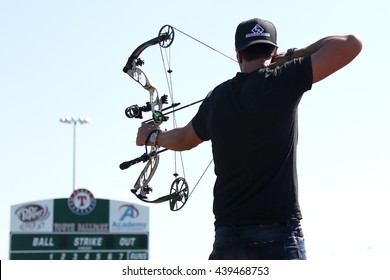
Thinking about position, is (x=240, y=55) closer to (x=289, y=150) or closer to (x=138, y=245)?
(x=289, y=150)

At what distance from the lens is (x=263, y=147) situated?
6219 mm

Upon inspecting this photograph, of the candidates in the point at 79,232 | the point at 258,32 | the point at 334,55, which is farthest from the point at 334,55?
the point at 79,232

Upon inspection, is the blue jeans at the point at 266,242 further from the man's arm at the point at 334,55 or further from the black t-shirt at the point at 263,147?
the man's arm at the point at 334,55

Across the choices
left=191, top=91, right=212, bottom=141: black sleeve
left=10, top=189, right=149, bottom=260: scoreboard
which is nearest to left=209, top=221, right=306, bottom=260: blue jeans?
left=191, top=91, right=212, bottom=141: black sleeve

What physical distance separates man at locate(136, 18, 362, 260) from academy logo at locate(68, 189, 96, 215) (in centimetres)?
3274

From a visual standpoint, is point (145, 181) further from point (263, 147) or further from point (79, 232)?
point (79, 232)

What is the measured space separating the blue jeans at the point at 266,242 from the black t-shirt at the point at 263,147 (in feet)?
0.15

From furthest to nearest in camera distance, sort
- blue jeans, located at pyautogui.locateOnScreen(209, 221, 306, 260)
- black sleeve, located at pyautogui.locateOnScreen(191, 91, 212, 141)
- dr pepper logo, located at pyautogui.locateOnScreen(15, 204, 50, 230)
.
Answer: dr pepper logo, located at pyautogui.locateOnScreen(15, 204, 50, 230)
black sleeve, located at pyautogui.locateOnScreen(191, 91, 212, 141)
blue jeans, located at pyautogui.locateOnScreen(209, 221, 306, 260)

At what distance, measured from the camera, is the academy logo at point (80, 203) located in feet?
128

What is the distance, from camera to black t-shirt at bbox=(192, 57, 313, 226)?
617cm

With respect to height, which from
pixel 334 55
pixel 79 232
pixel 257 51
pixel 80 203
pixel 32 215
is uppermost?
pixel 80 203

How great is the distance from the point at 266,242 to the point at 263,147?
54cm

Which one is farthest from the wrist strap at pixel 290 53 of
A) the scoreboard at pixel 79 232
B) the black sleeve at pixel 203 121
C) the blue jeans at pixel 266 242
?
the scoreboard at pixel 79 232

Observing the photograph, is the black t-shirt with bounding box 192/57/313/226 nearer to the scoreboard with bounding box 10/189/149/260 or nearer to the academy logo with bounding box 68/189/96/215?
the scoreboard with bounding box 10/189/149/260
